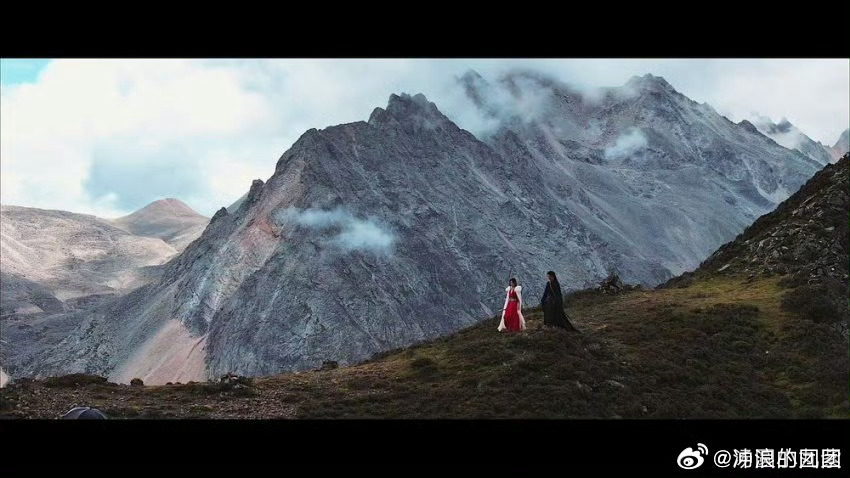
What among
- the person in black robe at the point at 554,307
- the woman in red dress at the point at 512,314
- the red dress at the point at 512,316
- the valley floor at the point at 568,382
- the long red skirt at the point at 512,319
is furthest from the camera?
the long red skirt at the point at 512,319

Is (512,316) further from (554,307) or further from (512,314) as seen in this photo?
(554,307)

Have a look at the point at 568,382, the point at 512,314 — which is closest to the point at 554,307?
the point at 512,314

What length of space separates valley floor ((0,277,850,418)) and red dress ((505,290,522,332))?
0.86 meters

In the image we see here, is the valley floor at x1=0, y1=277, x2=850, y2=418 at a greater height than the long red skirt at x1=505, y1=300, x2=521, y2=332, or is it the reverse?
the long red skirt at x1=505, y1=300, x2=521, y2=332

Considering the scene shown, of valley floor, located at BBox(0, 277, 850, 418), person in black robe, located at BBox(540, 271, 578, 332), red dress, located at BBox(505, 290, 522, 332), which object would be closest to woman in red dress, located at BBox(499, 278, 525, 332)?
red dress, located at BBox(505, 290, 522, 332)

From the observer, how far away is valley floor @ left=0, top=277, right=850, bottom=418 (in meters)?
24.4

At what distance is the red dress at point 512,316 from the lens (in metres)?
32.2

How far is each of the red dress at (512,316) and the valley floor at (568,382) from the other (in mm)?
857

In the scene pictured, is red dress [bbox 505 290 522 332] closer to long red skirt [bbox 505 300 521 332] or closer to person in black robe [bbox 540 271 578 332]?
long red skirt [bbox 505 300 521 332]

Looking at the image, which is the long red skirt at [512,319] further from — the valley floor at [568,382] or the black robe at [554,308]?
the black robe at [554,308]

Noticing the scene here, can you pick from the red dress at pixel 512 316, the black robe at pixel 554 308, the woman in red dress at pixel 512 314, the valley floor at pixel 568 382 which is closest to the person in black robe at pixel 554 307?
the black robe at pixel 554 308
